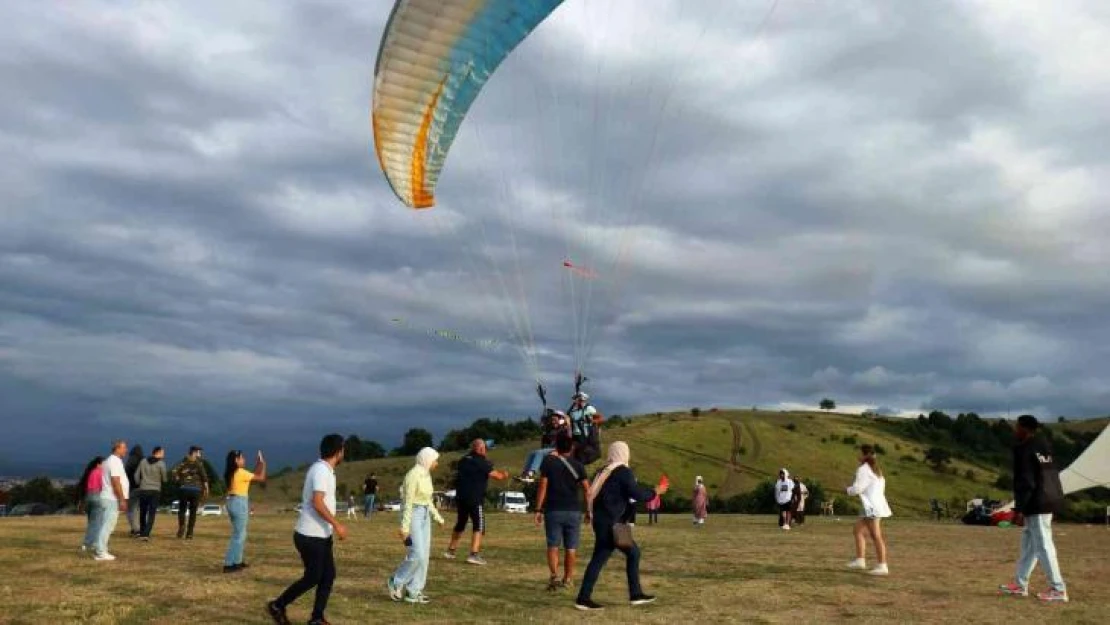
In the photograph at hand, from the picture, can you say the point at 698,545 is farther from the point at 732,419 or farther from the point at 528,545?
the point at 732,419

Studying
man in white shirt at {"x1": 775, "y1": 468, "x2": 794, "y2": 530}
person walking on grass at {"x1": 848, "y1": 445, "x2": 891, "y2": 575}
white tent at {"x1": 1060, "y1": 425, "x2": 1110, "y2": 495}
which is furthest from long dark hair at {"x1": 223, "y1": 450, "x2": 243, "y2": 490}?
white tent at {"x1": 1060, "y1": 425, "x2": 1110, "y2": 495}

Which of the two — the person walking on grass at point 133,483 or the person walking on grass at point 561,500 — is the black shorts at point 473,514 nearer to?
the person walking on grass at point 561,500

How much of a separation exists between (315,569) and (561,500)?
12.9 ft

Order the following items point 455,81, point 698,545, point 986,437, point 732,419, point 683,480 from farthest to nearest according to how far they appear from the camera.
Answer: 1. point 986,437
2. point 732,419
3. point 683,480
4. point 698,545
5. point 455,81

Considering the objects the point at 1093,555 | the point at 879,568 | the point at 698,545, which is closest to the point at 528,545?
the point at 698,545

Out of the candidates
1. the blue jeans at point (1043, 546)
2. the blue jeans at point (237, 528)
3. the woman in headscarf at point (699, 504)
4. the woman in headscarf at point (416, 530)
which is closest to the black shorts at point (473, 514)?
the blue jeans at point (237, 528)

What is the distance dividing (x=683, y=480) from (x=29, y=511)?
60.8 meters

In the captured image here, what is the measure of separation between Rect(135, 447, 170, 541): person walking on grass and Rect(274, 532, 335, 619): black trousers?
10703mm

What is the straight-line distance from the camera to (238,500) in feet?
49.1

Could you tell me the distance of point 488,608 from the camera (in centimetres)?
1116

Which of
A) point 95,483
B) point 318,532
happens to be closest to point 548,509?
point 318,532

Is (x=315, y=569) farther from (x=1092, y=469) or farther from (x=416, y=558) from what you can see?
(x=1092, y=469)

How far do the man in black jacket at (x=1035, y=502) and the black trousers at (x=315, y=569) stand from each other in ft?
27.2

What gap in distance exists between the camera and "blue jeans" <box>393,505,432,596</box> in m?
11.3
